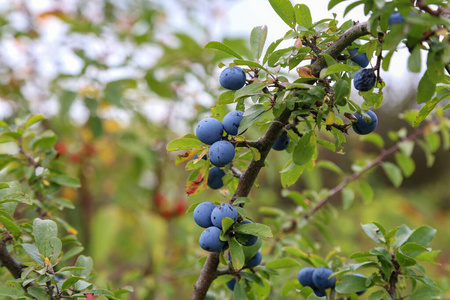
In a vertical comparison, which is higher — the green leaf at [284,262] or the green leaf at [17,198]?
the green leaf at [17,198]

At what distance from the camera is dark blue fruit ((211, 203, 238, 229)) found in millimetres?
544

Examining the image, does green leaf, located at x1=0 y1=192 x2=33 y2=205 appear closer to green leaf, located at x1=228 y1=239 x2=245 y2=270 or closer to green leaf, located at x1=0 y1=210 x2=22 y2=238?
green leaf, located at x1=0 y1=210 x2=22 y2=238

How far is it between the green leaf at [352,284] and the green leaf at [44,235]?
1.36 feet

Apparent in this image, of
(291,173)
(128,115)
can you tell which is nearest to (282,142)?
(291,173)

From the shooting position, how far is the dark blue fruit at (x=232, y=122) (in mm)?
569

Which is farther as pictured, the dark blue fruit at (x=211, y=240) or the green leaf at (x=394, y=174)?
the green leaf at (x=394, y=174)

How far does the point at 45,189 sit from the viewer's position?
845 mm

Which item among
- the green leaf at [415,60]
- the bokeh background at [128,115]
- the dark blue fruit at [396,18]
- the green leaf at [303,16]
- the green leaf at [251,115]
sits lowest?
the bokeh background at [128,115]

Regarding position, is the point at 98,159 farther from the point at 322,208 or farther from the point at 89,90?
the point at 322,208

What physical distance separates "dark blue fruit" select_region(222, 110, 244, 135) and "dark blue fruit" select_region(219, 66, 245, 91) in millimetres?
40

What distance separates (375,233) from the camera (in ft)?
2.15

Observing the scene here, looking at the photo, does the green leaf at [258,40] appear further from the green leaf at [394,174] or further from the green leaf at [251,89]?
the green leaf at [394,174]

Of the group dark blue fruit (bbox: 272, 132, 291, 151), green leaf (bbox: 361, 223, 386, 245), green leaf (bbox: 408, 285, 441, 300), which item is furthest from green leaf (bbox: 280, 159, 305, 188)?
green leaf (bbox: 408, 285, 441, 300)

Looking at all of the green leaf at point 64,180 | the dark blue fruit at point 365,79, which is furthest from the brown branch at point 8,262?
the dark blue fruit at point 365,79
